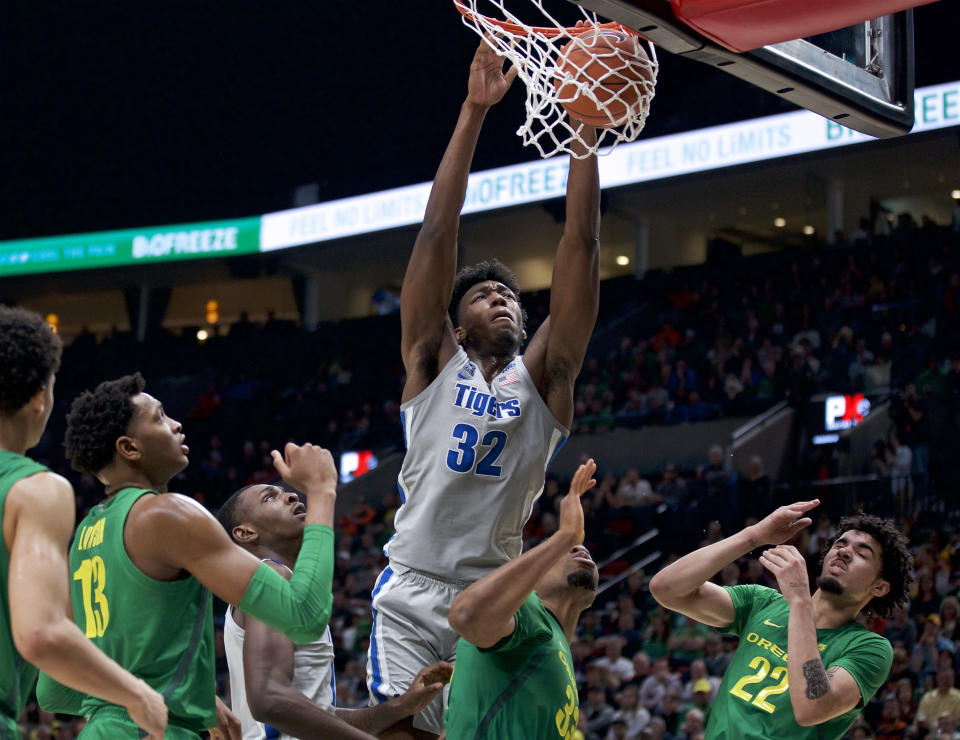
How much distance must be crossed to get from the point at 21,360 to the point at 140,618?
0.66 meters

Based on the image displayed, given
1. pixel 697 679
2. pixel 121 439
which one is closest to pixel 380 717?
pixel 121 439

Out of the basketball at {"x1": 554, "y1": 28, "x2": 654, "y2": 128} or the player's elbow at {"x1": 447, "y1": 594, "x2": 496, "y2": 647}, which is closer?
the player's elbow at {"x1": 447, "y1": 594, "x2": 496, "y2": 647}

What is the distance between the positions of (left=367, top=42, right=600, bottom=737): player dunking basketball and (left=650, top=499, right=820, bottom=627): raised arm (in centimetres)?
58

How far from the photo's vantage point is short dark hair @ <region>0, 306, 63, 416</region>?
98.3 inches

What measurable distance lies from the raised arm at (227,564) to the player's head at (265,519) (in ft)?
3.92

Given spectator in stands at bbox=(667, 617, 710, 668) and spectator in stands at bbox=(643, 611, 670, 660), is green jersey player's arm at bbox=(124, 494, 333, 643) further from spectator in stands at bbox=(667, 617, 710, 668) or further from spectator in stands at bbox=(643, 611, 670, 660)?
spectator in stands at bbox=(643, 611, 670, 660)

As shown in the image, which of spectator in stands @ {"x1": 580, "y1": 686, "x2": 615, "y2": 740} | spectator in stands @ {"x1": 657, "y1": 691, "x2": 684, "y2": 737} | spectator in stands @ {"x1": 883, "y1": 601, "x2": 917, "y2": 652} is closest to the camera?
spectator in stands @ {"x1": 657, "y1": 691, "x2": 684, "y2": 737}

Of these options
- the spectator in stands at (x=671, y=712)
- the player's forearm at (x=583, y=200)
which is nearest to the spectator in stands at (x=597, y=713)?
the spectator in stands at (x=671, y=712)

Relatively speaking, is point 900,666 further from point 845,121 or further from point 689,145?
point 689,145

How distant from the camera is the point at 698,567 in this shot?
156 inches

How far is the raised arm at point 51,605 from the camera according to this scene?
2289mm

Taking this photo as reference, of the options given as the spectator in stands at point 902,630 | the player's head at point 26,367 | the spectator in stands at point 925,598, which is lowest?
the spectator in stands at point 902,630

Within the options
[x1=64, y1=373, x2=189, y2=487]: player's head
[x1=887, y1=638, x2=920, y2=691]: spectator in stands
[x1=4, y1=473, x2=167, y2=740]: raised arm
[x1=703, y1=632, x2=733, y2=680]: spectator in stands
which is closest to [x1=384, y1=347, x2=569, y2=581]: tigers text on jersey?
[x1=64, y1=373, x2=189, y2=487]: player's head

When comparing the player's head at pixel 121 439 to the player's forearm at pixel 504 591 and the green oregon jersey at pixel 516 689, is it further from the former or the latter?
the green oregon jersey at pixel 516 689
